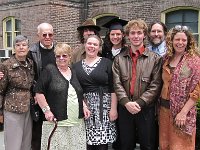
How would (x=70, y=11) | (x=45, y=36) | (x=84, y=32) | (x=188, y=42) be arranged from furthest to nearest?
1. (x=70, y=11)
2. (x=84, y=32)
3. (x=45, y=36)
4. (x=188, y=42)

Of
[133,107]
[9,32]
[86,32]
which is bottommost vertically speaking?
[133,107]

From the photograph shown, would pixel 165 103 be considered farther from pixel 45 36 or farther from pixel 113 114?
pixel 45 36

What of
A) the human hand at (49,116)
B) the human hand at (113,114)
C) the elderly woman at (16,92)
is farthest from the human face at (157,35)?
the human hand at (49,116)

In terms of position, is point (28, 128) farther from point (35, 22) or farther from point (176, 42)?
point (35, 22)

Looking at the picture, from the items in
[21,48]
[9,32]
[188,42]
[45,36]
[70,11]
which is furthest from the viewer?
[9,32]

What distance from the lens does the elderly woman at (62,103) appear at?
430cm

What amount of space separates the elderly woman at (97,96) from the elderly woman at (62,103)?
0.38 feet

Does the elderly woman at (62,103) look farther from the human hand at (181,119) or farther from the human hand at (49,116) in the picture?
the human hand at (181,119)

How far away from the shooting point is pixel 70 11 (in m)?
13.5

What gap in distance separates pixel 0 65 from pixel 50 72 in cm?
66

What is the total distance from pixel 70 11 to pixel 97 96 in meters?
9.43

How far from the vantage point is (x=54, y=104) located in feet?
14.2

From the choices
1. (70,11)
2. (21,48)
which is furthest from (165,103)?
(70,11)

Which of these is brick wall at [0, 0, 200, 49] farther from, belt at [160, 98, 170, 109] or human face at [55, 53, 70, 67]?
human face at [55, 53, 70, 67]
